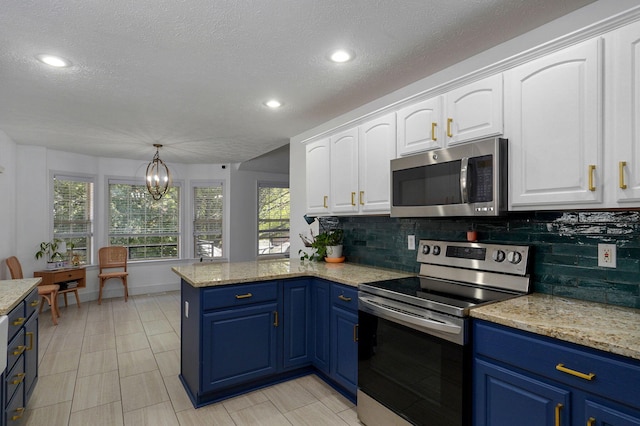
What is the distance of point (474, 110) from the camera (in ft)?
6.59

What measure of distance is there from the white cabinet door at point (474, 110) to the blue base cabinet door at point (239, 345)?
1784mm

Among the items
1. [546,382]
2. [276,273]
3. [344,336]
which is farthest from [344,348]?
[546,382]

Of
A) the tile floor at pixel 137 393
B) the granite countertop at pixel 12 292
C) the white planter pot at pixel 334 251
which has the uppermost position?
the white planter pot at pixel 334 251

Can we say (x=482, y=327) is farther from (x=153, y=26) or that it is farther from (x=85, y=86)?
(x=85, y=86)

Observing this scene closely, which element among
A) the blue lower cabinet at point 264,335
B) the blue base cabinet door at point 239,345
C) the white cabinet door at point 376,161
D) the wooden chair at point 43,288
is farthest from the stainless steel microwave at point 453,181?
the wooden chair at point 43,288

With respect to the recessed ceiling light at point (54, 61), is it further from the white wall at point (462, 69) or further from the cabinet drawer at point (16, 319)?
the white wall at point (462, 69)

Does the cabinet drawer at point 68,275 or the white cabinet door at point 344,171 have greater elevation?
the white cabinet door at point 344,171

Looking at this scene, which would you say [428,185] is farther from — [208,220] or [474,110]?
[208,220]

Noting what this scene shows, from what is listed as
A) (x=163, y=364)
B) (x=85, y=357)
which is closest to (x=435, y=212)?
(x=163, y=364)

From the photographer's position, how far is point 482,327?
63.9 inches

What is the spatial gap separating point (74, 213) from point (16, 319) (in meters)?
4.27

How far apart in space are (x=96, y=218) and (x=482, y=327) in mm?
6152

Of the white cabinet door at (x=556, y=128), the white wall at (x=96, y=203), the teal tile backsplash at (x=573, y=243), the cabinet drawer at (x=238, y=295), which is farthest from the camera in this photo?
the white wall at (x=96, y=203)

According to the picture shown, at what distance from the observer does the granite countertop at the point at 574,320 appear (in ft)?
4.07
